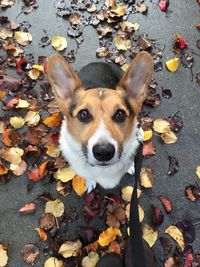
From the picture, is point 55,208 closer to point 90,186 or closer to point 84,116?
point 90,186

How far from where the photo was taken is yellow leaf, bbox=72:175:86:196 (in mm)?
3631

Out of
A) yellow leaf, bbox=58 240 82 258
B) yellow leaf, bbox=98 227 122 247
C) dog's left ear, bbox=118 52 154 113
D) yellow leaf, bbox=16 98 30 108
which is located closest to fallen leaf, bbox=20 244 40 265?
yellow leaf, bbox=58 240 82 258

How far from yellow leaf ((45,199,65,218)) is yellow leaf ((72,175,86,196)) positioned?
19cm

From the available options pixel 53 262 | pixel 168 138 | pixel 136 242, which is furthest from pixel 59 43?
pixel 136 242

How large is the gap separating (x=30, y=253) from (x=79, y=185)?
2.40ft

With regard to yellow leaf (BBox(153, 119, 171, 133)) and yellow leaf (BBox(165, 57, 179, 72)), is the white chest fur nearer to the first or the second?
yellow leaf (BBox(153, 119, 171, 133))

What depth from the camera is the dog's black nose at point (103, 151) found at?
2605 millimetres

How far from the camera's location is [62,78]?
2939mm

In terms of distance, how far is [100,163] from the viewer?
2770mm

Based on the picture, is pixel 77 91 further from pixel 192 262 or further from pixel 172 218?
pixel 192 262

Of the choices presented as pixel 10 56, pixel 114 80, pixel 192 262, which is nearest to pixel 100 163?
pixel 114 80

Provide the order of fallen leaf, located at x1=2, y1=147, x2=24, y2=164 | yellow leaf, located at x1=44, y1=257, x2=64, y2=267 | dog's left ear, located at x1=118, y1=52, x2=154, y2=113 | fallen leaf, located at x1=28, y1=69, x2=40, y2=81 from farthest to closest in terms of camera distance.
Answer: fallen leaf, located at x1=28, y1=69, x2=40, y2=81 < fallen leaf, located at x1=2, y1=147, x2=24, y2=164 < yellow leaf, located at x1=44, y1=257, x2=64, y2=267 < dog's left ear, located at x1=118, y1=52, x2=154, y2=113

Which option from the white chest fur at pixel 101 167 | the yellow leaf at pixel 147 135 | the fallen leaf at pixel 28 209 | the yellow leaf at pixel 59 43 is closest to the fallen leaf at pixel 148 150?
the yellow leaf at pixel 147 135

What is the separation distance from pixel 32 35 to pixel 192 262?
299cm
